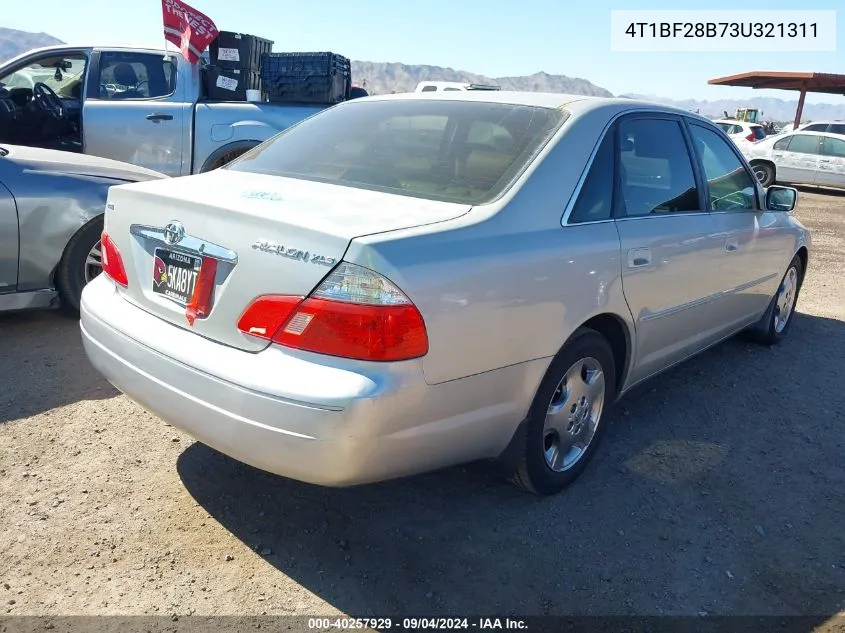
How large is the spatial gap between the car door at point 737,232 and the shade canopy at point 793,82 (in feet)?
86.5

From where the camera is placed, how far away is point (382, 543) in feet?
8.85

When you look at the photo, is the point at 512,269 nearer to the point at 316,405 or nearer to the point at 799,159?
the point at 316,405

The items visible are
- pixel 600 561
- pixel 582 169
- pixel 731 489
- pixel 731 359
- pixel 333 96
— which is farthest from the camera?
pixel 333 96

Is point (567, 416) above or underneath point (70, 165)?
underneath

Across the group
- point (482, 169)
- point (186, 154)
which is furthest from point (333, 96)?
point (482, 169)

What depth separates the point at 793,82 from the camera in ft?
96.0

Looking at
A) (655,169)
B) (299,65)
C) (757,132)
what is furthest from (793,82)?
(655,169)

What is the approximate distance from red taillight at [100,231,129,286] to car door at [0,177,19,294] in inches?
65.4

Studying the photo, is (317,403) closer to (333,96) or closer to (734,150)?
(734,150)

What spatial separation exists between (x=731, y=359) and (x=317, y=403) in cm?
382

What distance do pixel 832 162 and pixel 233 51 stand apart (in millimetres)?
14587

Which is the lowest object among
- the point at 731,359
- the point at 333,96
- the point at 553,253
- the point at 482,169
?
the point at 731,359

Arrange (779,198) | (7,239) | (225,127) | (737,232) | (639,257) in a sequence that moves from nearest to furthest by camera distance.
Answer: (639,257), (737,232), (7,239), (779,198), (225,127)

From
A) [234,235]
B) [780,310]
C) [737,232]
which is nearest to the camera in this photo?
[234,235]
